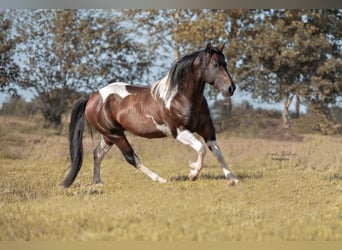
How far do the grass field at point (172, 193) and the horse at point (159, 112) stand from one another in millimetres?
73

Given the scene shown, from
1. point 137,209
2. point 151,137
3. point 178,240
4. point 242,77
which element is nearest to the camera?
point 178,240

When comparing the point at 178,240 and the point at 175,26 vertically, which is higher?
the point at 175,26


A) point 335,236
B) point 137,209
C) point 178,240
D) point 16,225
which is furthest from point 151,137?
point 335,236

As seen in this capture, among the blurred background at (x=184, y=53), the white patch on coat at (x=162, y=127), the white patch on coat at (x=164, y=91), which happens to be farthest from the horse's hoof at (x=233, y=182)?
the white patch on coat at (x=164, y=91)

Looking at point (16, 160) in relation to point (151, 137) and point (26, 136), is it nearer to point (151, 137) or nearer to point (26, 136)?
point (26, 136)

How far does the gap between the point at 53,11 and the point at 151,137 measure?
1.28 metres

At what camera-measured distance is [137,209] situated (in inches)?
146

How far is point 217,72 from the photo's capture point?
3.88 metres

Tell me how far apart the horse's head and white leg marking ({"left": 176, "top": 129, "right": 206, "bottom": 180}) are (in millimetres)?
423

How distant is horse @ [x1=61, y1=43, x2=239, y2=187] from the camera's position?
3900 millimetres

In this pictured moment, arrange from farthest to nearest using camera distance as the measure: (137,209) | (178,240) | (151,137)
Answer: (151,137) → (137,209) → (178,240)

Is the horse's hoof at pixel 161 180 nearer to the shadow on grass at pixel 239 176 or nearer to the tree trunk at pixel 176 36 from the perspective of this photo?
the shadow on grass at pixel 239 176

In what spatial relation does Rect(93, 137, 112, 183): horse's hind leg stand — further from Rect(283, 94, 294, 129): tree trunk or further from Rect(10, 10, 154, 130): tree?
Rect(283, 94, 294, 129): tree trunk

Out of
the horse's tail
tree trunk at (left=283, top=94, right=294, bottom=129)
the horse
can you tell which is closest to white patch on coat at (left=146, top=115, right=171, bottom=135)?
the horse
